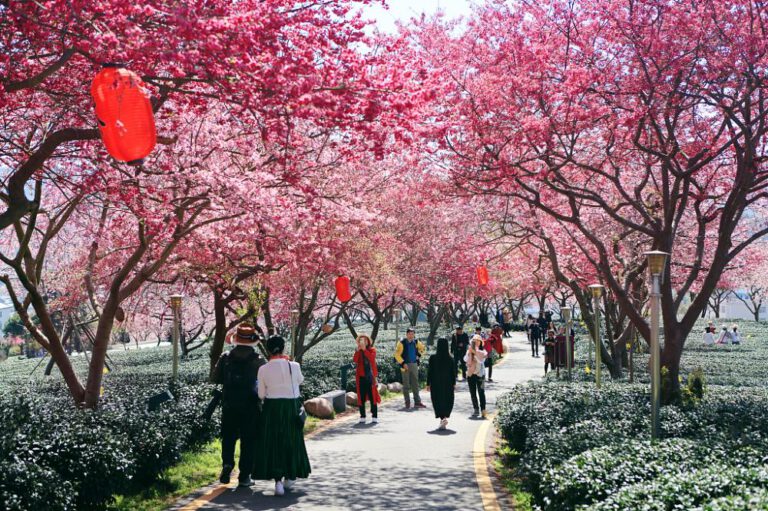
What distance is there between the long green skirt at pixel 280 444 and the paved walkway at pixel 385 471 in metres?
0.26

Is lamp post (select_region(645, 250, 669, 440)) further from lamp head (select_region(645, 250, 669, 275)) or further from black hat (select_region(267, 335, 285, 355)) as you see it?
black hat (select_region(267, 335, 285, 355))

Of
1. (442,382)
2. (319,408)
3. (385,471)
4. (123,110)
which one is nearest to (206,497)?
(385,471)

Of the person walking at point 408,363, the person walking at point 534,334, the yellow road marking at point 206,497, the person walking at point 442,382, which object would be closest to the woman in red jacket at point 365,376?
the person walking at point 442,382

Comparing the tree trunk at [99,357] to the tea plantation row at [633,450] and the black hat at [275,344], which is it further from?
the tea plantation row at [633,450]

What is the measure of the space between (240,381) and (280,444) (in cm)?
87

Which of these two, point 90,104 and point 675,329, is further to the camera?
point 675,329

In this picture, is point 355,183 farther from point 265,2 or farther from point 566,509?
point 566,509

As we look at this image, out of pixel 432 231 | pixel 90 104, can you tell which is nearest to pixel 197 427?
pixel 90 104

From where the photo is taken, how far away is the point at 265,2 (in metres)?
7.02

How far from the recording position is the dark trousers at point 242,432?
30.0ft

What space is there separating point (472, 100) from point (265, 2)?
5.15 m

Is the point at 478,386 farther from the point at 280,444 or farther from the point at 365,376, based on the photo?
the point at 280,444

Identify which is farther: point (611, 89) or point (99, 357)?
point (611, 89)

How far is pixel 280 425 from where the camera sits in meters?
8.85
